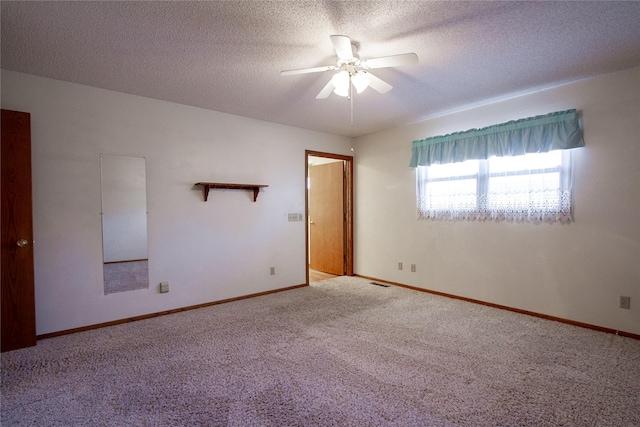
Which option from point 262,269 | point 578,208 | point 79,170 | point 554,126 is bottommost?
point 262,269

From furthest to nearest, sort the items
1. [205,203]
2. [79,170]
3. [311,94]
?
1. [205,203]
2. [311,94]
3. [79,170]

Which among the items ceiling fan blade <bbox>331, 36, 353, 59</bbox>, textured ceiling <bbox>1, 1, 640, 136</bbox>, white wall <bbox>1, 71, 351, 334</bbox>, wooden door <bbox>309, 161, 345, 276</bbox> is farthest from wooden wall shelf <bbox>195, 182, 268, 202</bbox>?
ceiling fan blade <bbox>331, 36, 353, 59</bbox>

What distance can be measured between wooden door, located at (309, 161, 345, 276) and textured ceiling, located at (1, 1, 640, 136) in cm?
233

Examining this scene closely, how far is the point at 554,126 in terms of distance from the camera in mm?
3111

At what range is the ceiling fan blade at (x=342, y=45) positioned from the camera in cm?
190

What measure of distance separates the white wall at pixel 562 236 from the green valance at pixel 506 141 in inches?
4.4

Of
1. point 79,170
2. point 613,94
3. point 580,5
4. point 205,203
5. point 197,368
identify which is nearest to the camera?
point 580,5

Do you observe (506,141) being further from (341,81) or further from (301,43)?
(301,43)

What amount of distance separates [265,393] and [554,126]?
3.58 m

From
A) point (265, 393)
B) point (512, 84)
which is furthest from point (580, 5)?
point (265, 393)

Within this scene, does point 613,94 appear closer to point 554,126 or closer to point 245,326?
point 554,126

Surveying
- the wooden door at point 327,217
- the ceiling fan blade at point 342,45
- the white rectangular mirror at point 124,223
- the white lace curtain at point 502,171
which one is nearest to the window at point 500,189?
the white lace curtain at point 502,171

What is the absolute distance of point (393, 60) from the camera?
215 centimetres

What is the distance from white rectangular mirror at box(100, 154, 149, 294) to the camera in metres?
3.17
